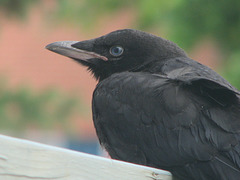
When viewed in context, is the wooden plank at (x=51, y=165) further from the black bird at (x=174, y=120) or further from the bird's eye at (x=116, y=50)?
the bird's eye at (x=116, y=50)

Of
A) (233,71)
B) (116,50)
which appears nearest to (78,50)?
(116,50)

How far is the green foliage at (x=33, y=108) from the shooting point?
7.84m

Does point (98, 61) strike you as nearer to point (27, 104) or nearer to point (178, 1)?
point (178, 1)

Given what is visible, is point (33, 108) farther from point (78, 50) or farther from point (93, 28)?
point (78, 50)

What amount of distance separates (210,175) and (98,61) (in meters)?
1.64

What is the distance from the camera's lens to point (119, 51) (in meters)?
4.17

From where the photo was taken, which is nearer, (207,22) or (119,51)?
(119,51)

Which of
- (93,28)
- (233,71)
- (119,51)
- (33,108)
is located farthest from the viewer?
(93,28)

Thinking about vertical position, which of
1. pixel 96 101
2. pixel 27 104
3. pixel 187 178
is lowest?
pixel 27 104

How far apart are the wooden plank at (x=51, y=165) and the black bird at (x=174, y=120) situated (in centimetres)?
74

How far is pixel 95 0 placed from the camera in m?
8.01

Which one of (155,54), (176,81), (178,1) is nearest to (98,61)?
(155,54)

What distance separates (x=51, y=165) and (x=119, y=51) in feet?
7.36

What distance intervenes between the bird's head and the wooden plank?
1.89m
